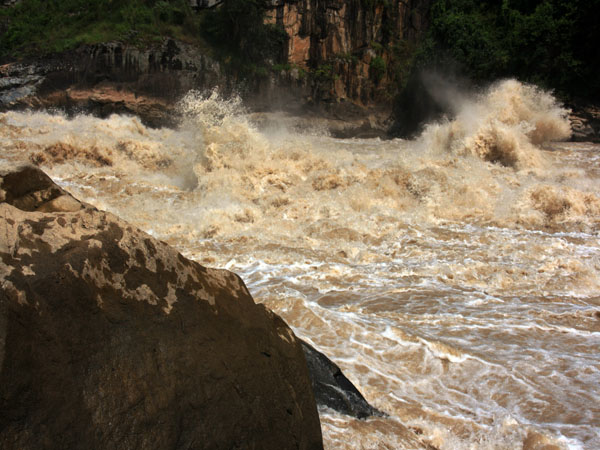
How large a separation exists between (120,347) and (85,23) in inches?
809

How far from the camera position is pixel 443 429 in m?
2.17

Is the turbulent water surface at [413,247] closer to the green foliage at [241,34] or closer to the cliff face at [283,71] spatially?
the cliff face at [283,71]

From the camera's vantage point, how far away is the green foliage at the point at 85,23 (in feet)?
56.9

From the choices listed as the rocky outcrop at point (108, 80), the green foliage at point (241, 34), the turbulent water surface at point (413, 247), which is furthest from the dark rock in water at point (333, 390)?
the green foliage at point (241, 34)

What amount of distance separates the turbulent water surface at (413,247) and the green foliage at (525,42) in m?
5.65

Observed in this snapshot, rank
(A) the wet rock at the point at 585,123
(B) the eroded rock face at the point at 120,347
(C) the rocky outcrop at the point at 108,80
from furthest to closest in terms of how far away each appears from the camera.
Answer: (C) the rocky outcrop at the point at 108,80 < (A) the wet rock at the point at 585,123 < (B) the eroded rock face at the point at 120,347

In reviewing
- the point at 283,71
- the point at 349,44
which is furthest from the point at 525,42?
the point at 283,71

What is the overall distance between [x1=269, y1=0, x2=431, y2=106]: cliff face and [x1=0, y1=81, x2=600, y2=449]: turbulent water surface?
931cm

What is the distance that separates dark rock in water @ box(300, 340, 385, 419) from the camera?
203cm

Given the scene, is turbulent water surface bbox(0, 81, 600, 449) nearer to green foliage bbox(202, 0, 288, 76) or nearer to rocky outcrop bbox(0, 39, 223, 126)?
rocky outcrop bbox(0, 39, 223, 126)

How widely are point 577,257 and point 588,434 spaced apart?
3310 millimetres

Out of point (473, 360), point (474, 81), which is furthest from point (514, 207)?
point (474, 81)

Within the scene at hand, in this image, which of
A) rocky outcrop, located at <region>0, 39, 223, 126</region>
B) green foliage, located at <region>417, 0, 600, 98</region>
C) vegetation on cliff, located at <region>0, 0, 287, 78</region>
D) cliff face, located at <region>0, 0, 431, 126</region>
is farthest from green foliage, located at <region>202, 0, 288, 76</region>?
green foliage, located at <region>417, 0, 600, 98</region>

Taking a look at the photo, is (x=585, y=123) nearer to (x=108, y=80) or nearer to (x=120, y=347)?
(x=108, y=80)
